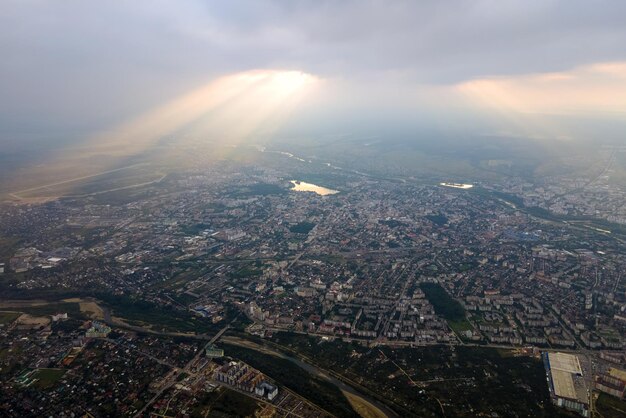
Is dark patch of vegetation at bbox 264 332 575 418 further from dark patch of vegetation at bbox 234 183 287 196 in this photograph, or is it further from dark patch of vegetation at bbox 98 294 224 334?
dark patch of vegetation at bbox 234 183 287 196

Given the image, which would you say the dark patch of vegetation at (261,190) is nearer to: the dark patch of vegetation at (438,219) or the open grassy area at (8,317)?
the dark patch of vegetation at (438,219)

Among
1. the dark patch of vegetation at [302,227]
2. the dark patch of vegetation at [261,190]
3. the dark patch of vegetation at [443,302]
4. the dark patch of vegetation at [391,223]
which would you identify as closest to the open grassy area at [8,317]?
the dark patch of vegetation at [302,227]

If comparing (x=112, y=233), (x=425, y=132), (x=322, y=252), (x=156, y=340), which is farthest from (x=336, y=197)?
(x=425, y=132)

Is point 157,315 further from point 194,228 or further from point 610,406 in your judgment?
point 610,406

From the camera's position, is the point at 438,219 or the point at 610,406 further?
the point at 438,219

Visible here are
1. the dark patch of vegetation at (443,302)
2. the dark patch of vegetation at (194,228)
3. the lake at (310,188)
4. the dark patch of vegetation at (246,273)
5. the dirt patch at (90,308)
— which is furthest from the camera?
the lake at (310,188)

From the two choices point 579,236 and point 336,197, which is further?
point 336,197

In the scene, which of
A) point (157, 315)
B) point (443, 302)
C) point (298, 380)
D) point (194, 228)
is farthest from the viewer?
point (194, 228)

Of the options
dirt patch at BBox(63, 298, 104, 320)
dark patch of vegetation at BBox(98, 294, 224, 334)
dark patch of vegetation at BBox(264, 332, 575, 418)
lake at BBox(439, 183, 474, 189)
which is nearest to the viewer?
dark patch of vegetation at BBox(264, 332, 575, 418)

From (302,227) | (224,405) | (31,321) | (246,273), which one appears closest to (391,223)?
(302,227)

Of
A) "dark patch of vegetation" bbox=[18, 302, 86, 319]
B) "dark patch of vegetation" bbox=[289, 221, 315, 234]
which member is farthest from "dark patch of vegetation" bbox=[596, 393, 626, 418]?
"dark patch of vegetation" bbox=[289, 221, 315, 234]

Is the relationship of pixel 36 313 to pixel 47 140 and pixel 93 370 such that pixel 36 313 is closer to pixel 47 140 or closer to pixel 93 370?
pixel 93 370
